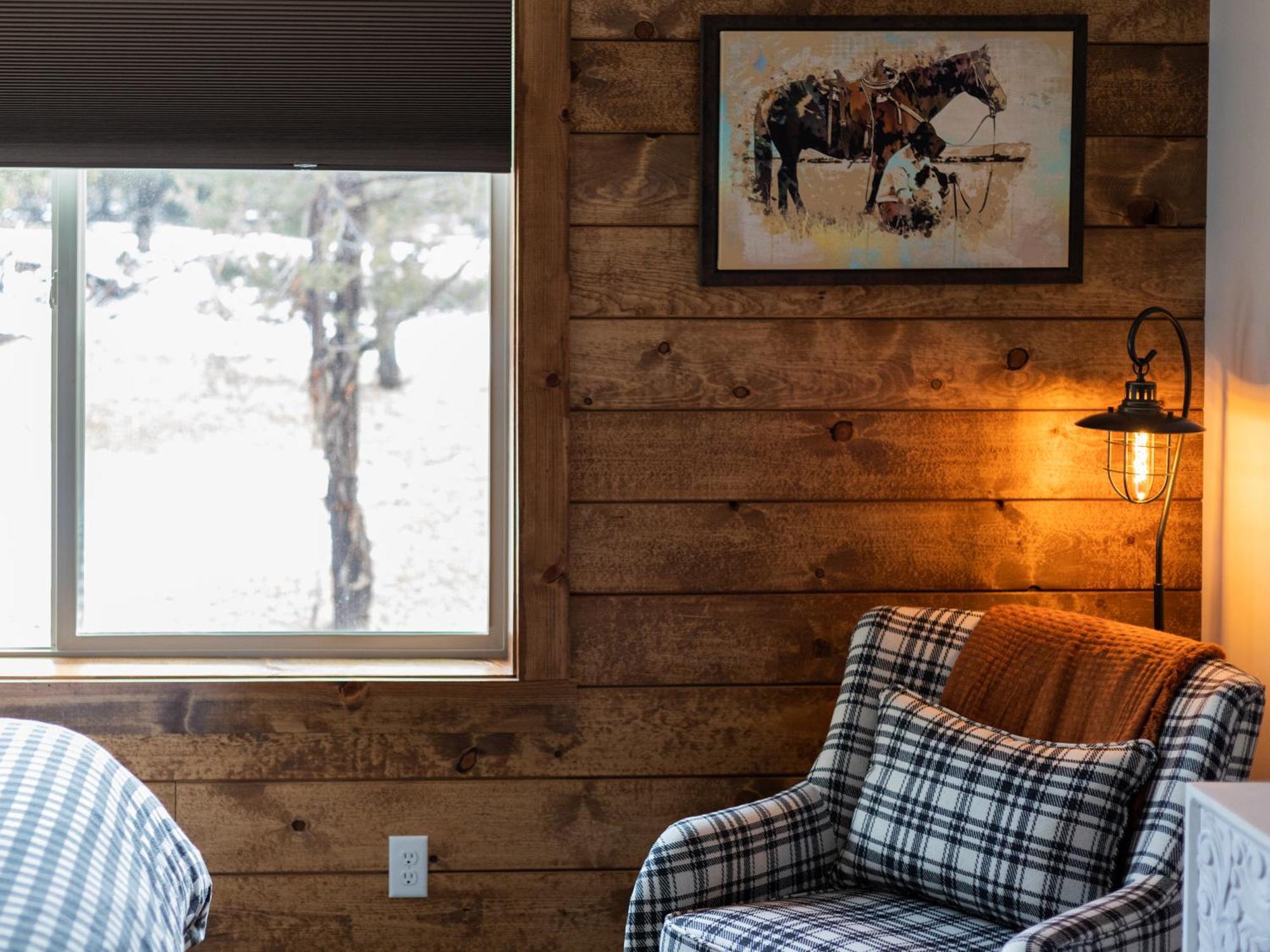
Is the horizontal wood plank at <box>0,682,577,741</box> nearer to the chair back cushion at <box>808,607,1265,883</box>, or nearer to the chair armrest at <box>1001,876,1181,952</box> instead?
the chair back cushion at <box>808,607,1265,883</box>

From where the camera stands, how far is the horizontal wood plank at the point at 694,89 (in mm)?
2287

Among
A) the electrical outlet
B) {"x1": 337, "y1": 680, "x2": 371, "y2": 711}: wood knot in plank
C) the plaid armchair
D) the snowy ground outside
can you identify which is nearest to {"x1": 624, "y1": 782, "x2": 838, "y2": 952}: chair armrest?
the plaid armchair

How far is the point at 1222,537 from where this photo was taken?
2.28 metres

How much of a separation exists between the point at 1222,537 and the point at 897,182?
0.93 m

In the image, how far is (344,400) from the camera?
248 centimetres

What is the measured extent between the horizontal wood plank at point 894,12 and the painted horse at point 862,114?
0.12 m

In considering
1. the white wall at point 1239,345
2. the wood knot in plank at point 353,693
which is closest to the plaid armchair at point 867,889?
the white wall at point 1239,345

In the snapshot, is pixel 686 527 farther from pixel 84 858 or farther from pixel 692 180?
pixel 84 858

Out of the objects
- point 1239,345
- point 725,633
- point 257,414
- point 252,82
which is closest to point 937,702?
point 725,633

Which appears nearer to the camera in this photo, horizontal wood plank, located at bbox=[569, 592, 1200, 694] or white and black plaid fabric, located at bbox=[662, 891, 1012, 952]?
white and black plaid fabric, located at bbox=[662, 891, 1012, 952]

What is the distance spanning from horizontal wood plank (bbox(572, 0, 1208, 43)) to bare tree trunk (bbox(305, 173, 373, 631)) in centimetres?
62

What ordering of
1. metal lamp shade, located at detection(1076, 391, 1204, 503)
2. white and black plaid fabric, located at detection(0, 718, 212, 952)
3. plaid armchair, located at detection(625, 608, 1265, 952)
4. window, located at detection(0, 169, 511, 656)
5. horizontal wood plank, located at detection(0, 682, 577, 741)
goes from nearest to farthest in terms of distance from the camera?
white and black plaid fabric, located at detection(0, 718, 212, 952)
plaid armchair, located at detection(625, 608, 1265, 952)
metal lamp shade, located at detection(1076, 391, 1204, 503)
horizontal wood plank, located at detection(0, 682, 577, 741)
window, located at detection(0, 169, 511, 656)

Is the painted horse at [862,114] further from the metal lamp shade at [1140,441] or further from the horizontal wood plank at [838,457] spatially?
the metal lamp shade at [1140,441]

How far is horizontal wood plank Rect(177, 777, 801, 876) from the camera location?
7.53 ft
